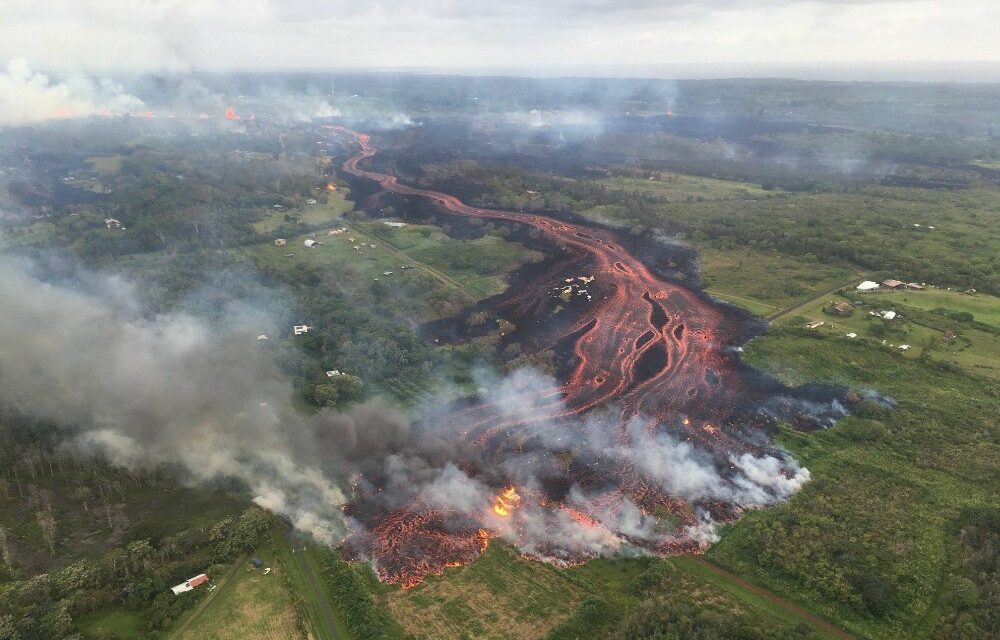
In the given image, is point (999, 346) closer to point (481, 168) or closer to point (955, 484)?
point (955, 484)

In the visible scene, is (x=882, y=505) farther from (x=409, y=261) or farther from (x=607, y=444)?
(x=409, y=261)

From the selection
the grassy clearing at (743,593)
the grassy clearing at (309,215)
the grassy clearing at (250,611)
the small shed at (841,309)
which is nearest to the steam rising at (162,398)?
the grassy clearing at (250,611)

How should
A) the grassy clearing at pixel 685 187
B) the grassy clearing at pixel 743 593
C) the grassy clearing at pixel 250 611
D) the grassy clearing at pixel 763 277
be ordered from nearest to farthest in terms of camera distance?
1. the grassy clearing at pixel 250 611
2. the grassy clearing at pixel 743 593
3. the grassy clearing at pixel 763 277
4. the grassy clearing at pixel 685 187

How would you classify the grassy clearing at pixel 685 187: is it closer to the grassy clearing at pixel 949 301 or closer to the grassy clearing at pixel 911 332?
the grassy clearing at pixel 949 301

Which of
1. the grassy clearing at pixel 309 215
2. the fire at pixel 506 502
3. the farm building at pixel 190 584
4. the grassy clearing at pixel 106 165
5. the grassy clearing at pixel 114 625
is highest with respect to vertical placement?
the grassy clearing at pixel 106 165

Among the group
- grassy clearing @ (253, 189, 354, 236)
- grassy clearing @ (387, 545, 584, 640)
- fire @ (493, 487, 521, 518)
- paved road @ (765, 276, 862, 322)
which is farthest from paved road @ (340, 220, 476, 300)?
grassy clearing @ (387, 545, 584, 640)

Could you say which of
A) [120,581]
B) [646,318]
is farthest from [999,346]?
[120,581]

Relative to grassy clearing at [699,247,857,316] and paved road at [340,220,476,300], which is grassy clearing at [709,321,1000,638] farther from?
paved road at [340,220,476,300]

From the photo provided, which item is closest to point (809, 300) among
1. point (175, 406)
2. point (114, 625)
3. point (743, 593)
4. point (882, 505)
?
point (882, 505)
